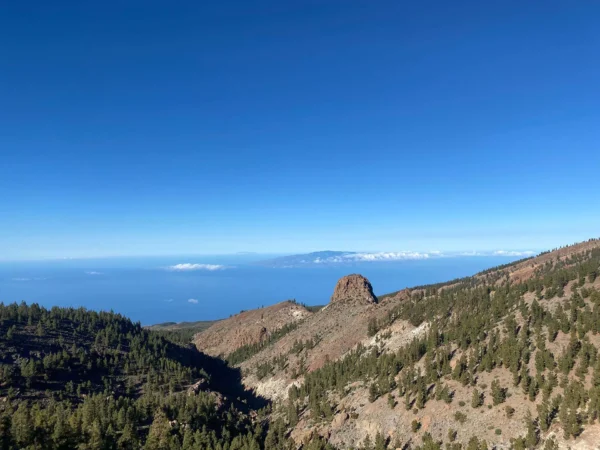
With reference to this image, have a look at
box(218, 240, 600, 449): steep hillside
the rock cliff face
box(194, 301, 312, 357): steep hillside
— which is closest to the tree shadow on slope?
box(218, 240, 600, 449): steep hillside

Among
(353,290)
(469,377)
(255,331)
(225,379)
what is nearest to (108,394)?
(225,379)

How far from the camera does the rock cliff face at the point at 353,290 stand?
582 ft

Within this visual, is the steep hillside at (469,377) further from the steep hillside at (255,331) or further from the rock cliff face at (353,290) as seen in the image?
the rock cliff face at (353,290)

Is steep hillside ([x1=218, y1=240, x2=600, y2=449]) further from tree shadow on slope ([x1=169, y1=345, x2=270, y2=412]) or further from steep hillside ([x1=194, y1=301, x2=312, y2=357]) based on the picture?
steep hillside ([x1=194, y1=301, x2=312, y2=357])

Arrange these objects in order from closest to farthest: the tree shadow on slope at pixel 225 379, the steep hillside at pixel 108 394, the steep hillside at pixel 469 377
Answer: the steep hillside at pixel 469 377 < the steep hillside at pixel 108 394 < the tree shadow on slope at pixel 225 379

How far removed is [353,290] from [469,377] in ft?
385

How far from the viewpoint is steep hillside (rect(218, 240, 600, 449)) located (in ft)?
172

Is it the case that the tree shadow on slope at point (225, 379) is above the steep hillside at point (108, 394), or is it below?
below

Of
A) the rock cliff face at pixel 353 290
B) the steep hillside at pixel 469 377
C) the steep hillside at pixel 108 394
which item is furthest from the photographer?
the rock cliff face at pixel 353 290

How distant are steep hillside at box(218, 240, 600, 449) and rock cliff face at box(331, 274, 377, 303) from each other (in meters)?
59.7

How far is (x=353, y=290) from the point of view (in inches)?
7215

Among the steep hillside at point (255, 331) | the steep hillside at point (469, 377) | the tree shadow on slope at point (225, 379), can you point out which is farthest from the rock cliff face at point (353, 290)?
the tree shadow on slope at point (225, 379)

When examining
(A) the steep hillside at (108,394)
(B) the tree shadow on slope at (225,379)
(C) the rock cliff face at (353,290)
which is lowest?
(B) the tree shadow on slope at (225,379)

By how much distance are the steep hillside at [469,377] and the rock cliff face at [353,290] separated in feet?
196
